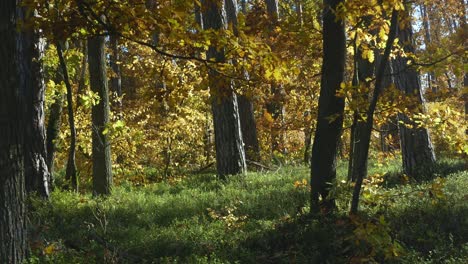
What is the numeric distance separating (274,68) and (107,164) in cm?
692

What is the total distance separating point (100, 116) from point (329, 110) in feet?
18.9

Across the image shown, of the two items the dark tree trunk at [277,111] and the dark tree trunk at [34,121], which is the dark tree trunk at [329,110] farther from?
the dark tree trunk at [277,111]

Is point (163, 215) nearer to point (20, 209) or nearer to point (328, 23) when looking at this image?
point (20, 209)

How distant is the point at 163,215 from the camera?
28.1 feet

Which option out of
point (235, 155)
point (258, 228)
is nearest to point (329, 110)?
point (258, 228)

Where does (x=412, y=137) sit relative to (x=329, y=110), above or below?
below

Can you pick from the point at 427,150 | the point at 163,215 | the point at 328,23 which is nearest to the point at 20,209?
the point at 163,215

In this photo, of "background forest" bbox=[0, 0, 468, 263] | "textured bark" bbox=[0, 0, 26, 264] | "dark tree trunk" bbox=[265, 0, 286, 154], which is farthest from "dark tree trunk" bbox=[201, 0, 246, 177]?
"textured bark" bbox=[0, 0, 26, 264]

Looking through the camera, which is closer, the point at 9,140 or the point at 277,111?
the point at 9,140

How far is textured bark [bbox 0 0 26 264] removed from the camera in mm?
4656

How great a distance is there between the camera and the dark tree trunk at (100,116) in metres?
10.5

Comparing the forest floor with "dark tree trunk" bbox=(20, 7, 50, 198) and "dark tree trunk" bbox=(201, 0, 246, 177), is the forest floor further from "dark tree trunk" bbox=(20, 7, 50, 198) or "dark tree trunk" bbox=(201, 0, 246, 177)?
"dark tree trunk" bbox=(201, 0, 246, 177)

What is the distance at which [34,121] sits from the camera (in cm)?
921

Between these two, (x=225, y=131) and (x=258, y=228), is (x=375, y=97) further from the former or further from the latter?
(x=225, y=131)
